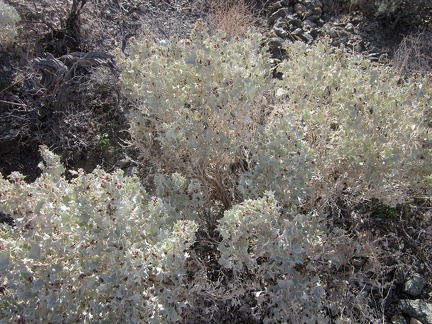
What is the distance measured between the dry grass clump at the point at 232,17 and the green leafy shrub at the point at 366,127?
5.83ft

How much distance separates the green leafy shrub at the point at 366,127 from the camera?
223 centimetres

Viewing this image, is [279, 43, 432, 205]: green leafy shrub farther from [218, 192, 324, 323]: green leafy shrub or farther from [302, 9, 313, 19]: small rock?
[302, 9, 313, 19]: small rock

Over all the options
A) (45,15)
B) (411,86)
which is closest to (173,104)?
(411,86)

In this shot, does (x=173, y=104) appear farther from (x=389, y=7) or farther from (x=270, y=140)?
(x=389, y=7)

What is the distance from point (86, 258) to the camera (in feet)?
6.01

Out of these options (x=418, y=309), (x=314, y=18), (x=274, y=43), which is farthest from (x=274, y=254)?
(x=314, y=18)

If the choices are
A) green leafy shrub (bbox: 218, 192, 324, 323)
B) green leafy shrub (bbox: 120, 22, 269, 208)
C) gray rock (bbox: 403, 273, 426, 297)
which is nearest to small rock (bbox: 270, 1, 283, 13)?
green leafy shrub (bbox: 120, 22, 269, 208)

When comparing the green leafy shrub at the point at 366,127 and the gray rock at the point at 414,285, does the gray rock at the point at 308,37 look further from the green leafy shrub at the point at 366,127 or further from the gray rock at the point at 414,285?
the gray rock at the point at 414,285

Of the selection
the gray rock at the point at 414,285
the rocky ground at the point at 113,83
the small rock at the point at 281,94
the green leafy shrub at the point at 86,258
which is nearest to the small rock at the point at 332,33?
the rocky ground at the point at 113,83

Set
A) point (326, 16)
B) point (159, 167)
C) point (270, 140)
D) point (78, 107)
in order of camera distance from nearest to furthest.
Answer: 1. point (270, 140)
2. point (159, 167)
3. point (78, 107)
4. point (326, 16)

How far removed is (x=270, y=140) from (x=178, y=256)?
0.81 meters

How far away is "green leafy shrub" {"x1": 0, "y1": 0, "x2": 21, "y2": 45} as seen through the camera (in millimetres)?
3592

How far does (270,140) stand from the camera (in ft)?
7.17

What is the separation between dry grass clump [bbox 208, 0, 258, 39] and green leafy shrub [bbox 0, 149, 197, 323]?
2877 mm
